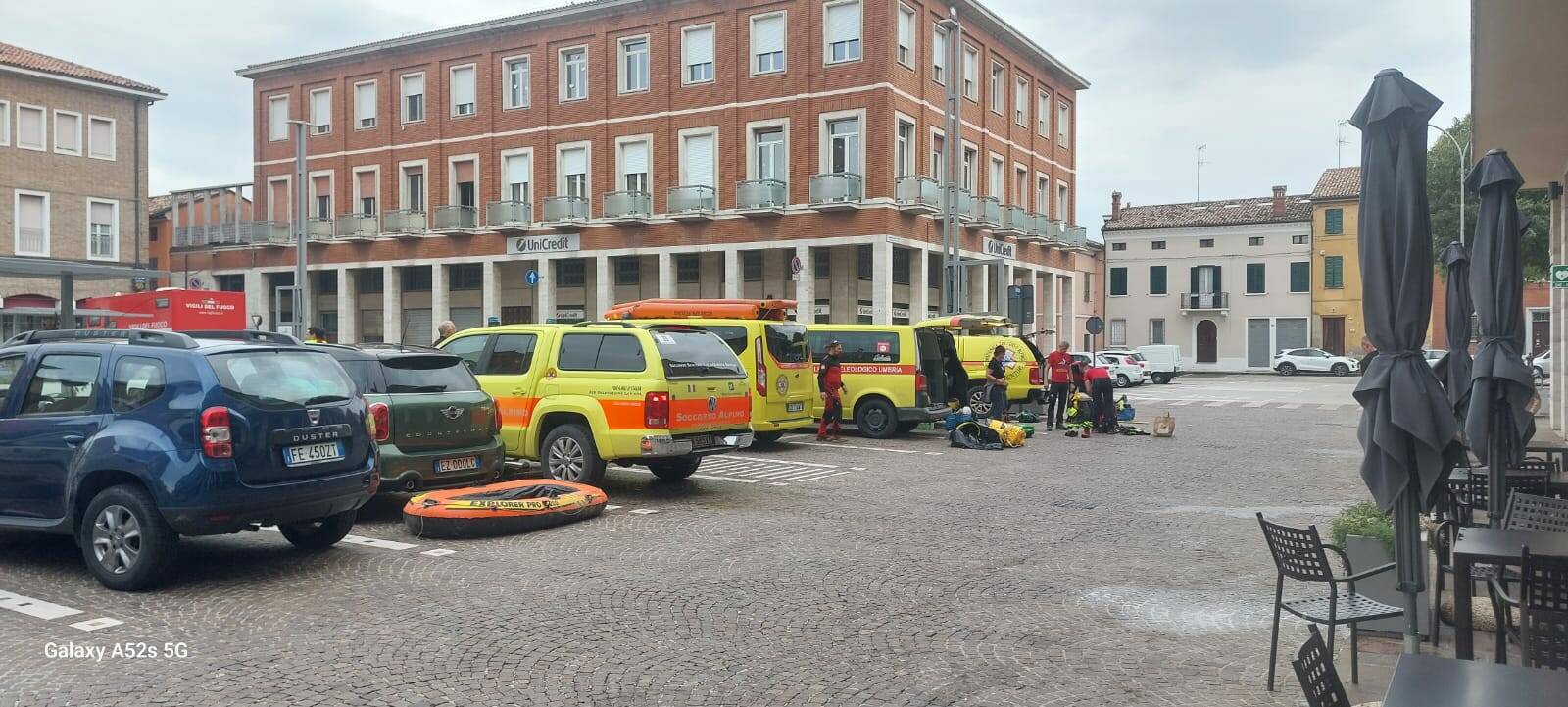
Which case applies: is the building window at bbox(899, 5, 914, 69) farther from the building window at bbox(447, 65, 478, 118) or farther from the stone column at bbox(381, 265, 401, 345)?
the stone column at bbox(381, 265, 401, 345)

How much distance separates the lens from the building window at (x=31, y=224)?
39.0 metres

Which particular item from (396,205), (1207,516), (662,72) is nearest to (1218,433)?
(1207,516)

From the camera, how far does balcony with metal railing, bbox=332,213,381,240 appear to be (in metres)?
43.0

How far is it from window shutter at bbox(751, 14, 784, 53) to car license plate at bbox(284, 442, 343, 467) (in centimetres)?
2957

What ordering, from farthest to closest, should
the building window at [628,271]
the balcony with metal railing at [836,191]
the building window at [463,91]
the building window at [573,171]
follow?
the building window at [463,91]
the building window at [628,271]
the building window at [573,171]
the balcony with metal railing at [836,191]

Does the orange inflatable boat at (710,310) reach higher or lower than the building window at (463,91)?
lower

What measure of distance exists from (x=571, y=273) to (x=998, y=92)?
1719cm

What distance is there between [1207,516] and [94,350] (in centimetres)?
939

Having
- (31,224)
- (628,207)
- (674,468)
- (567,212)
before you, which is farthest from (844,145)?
(31,224)

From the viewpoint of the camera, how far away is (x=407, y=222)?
42.1m

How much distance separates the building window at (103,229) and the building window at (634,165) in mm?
20364

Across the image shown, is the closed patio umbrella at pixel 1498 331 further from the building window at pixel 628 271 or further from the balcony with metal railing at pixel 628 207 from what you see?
the building window at pixel 628 271

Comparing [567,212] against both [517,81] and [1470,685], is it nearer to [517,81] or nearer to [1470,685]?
[517,81]

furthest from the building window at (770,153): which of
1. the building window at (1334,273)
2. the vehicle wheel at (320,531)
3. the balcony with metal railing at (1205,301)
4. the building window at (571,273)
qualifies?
the building window at (1334,273)
